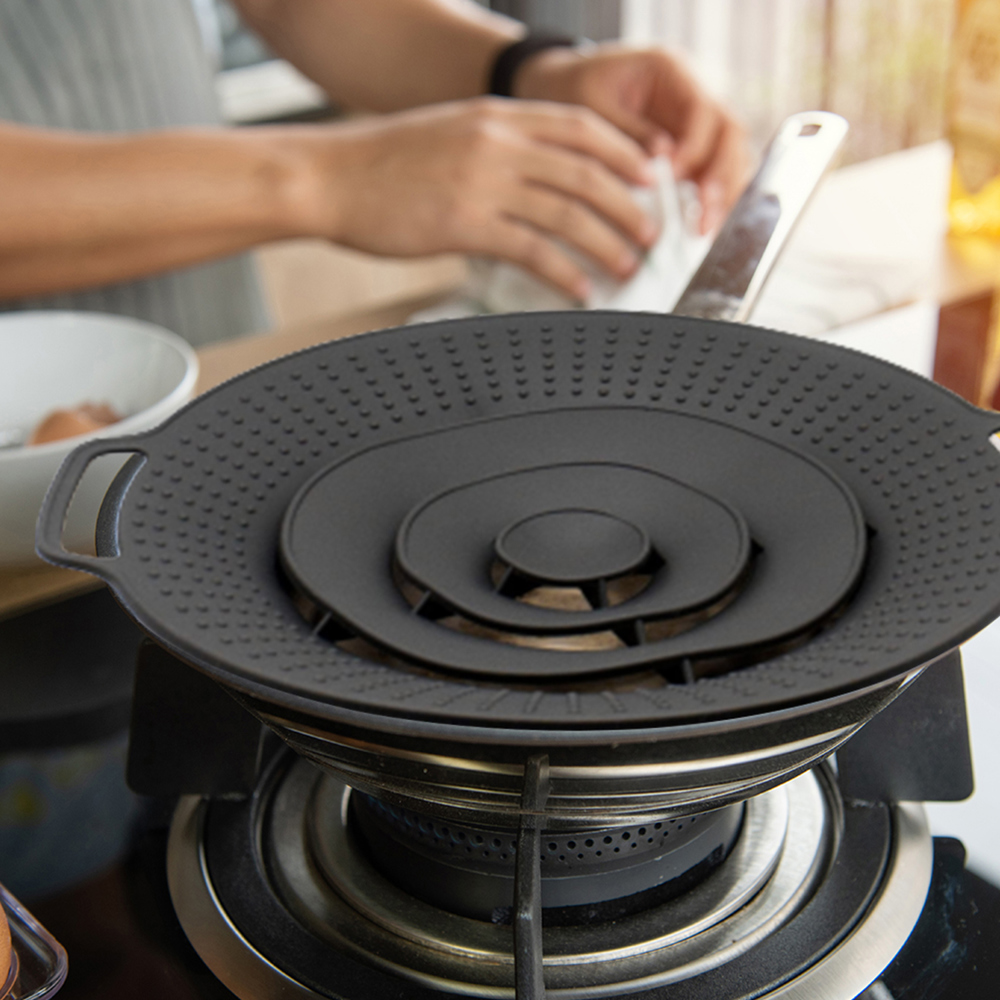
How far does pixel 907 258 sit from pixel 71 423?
67cm

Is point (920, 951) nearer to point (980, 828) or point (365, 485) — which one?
point (980, 828)

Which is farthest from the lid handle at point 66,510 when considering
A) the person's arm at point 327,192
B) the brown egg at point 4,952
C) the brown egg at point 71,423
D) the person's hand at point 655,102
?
the person's hand at point 655,102

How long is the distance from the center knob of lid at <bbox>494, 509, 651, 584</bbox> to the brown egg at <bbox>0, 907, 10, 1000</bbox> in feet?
0.71

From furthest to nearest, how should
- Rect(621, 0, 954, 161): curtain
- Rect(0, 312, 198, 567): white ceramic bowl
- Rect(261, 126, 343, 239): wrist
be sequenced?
Rect(621, 0, 954, 161): curtain → Rect(261, 126, 343, 239): wrist → Rect(0, 312, 198, 567): white ceramic bowl

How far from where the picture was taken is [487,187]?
958mm

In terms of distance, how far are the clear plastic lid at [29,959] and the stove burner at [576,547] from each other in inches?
6.5

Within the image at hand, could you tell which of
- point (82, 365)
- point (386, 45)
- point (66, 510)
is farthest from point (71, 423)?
point (386, 45)

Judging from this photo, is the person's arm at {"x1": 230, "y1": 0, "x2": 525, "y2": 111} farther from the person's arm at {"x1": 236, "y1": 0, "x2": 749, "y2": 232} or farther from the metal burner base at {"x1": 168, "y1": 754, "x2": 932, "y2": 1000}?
the metal burner base at {"x1": 168, "y1": 754, "x2": 932, "y2": 1000}

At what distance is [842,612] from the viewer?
Result: 1.23 ft

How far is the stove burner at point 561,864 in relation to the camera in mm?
405

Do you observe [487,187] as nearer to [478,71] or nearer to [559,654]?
[478,71]

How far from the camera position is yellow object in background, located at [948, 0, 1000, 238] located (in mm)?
1003

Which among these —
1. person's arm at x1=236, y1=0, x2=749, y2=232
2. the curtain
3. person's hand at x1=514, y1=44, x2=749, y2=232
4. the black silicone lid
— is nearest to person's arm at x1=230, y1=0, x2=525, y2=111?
person's arm at x1=236, y1=0, x2=749, y2=232

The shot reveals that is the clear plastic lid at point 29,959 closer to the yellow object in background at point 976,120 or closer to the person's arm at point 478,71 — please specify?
the person's arm at point 478,71
